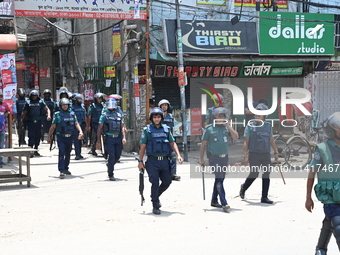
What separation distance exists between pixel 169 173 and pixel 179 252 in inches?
97.2

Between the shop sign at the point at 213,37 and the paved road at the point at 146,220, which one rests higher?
the shop sign at the point at 213,37

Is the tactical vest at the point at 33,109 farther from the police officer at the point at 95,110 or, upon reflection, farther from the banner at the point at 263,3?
the banner at the point at 263,3

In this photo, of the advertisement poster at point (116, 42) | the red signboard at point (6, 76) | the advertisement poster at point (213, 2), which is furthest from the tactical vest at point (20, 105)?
the advertisement poster at point (213, 2)

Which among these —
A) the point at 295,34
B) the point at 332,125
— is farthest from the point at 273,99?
the point at 332,125

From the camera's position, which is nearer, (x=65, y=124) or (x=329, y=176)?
(x=329, y=176)

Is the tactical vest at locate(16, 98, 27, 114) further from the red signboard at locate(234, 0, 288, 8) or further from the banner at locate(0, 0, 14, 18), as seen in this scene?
the red signboard at locate(234, 0, 288, 8)

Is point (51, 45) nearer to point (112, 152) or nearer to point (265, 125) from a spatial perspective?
point (112, 152)

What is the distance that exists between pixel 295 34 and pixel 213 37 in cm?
326

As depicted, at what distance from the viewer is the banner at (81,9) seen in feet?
47.1

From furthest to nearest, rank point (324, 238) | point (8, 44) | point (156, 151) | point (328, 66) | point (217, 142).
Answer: point (328, 66) < point (8, 44) < point (217, 142) < point (156, 151) < point (324, 238)

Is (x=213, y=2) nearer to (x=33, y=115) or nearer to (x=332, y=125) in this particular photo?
(x=33, y=115)

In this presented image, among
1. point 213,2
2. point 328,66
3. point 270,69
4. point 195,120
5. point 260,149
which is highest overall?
point 213,2

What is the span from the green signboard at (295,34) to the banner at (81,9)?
15.5ft

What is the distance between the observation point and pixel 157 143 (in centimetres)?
848
